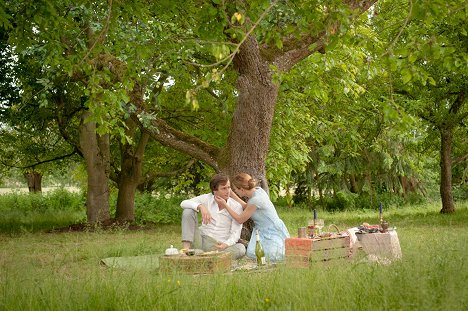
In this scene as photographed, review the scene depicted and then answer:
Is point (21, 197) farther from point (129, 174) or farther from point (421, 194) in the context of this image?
point (421, 194)

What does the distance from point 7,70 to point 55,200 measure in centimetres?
1251

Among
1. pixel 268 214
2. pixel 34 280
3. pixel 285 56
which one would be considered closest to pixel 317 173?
pixel 285 56

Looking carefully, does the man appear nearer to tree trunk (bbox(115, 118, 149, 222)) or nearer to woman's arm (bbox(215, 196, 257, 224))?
woman's arm (bbox(215, 196, 257, 224))

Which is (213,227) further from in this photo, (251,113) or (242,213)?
(251,113)

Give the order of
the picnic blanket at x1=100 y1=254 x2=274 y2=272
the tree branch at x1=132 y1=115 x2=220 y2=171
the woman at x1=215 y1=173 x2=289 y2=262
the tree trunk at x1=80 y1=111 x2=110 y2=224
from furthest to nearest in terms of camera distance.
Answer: the tree trunk at x1=80 y1=111 x2=110 y2=224
the tree branch at x1=132 y1=115 x2=220 y2=171
the woman at x1=215 y1=173 x2=289 y2=262
the picnic blanket at x1=100 y1=254 x2=274 y2=272

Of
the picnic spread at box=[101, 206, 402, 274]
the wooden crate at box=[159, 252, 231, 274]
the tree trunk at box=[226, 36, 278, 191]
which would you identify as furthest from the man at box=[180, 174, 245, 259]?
the tree trunk at box=[226, 36, 278, 191]

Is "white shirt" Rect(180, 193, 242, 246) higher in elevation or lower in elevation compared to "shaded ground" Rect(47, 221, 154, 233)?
higher

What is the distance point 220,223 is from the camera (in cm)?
1006

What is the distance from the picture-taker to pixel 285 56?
40.7 ft

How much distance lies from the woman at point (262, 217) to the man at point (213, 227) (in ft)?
0.53

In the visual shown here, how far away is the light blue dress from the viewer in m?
9.85

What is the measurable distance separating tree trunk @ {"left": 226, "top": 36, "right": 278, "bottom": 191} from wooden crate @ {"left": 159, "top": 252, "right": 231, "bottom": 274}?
4.00m

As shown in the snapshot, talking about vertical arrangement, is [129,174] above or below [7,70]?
below

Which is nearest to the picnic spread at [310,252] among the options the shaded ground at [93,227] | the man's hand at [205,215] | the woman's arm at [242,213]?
the woman's arm at [242,213]
